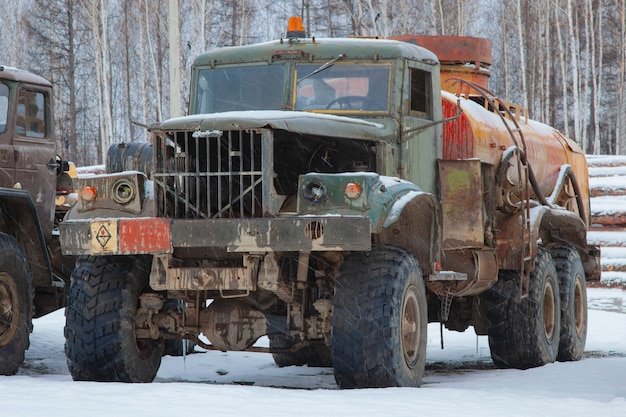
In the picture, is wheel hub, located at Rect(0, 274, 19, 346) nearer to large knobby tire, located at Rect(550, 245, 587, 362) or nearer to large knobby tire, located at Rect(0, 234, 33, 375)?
large knobby tire, located at Rect(0, 234, 33, 375)

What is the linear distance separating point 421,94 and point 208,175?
252 centimetres

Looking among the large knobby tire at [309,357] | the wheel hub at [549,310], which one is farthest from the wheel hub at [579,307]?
the large knobby tire at [309,357]

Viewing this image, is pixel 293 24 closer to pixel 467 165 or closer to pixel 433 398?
pixel 467 165

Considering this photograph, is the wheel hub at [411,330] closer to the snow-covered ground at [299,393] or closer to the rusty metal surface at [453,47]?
the snow-covered ground at [299,393]

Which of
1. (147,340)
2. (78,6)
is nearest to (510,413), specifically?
(147,340)

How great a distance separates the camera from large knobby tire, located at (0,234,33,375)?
9.13 meters

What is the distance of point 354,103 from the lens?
9078 mm

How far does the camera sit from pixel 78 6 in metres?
42.0

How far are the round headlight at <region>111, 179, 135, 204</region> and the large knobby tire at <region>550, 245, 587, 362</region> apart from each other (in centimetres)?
568

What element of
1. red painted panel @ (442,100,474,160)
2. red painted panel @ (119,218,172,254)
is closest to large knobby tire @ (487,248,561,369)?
red painted panel @ (442,100,474,160)

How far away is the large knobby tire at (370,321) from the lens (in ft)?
24.8

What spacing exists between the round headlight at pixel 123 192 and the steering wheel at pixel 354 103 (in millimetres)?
1854

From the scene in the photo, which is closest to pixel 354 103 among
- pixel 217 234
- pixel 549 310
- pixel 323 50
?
pixel 323 50

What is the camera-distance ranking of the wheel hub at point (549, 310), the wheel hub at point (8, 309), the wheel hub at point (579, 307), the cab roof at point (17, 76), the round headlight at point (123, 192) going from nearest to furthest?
the round headlight at point (123, 192), the wheel hub at point (8, 309), the cab roof at point (17, 76), the wheel hub at point (549, 310), the wheel hub at point (579, 307)
